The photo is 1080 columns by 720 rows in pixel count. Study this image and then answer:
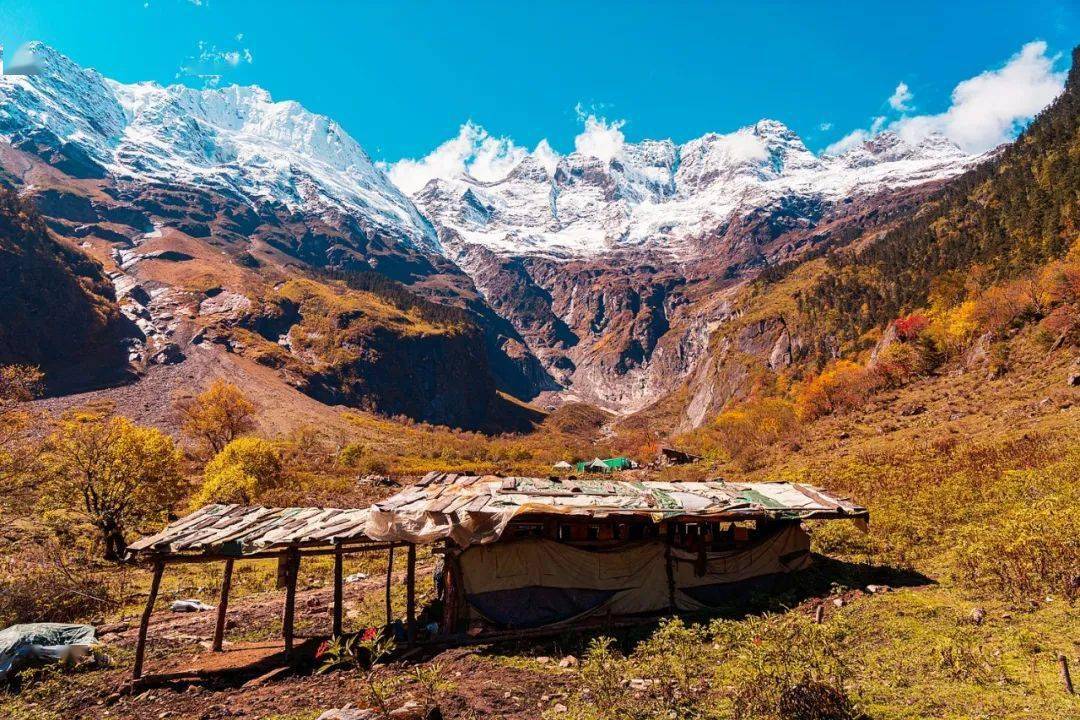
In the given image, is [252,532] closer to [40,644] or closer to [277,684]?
[277,684]

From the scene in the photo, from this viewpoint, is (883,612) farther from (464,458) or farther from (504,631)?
(464,458)

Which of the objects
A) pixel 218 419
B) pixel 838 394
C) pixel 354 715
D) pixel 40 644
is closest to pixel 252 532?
pixel 40 644

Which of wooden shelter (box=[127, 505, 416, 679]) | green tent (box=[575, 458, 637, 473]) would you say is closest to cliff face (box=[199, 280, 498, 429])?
green tent (box=[575, 458, 637, 473])

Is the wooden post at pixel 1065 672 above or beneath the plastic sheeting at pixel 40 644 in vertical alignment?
above

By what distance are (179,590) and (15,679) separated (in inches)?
386

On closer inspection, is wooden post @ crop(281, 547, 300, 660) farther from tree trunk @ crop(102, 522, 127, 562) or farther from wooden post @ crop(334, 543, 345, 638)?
tree trunk @ crop(102, 522, 127, 562)

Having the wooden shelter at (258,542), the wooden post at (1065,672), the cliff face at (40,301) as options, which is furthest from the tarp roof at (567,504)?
the cliff face at (40,301)

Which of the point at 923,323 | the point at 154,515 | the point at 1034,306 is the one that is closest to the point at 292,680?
the point at 154,515

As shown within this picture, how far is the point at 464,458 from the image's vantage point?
281ft

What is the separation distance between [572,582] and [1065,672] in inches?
361

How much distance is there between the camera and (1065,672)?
7012 mm

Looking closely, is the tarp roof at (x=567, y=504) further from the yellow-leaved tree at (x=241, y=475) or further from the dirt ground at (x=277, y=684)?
the yellow-leaved tree at (x=241, y=475)

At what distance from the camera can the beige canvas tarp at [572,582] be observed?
1326 cm

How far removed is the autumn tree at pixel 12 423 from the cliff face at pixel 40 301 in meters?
97.6
